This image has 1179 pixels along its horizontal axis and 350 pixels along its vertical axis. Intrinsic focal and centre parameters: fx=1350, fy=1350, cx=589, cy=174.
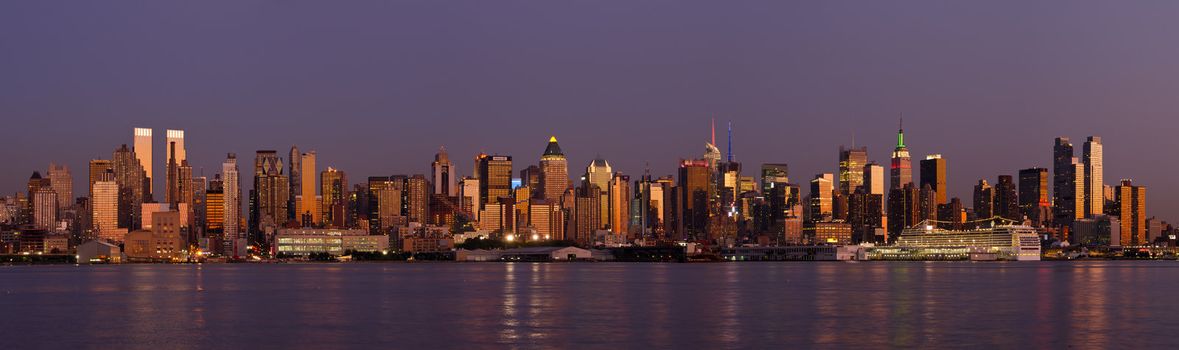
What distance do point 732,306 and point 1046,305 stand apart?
675 inches

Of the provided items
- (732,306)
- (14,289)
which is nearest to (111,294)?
(14,289)

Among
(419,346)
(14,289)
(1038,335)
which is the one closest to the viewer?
(419,346)

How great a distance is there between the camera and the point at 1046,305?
241 ft

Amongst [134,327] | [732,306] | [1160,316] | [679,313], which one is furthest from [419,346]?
Result: [1160,316]

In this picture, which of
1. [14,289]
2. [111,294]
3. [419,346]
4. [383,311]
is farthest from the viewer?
[14,289]

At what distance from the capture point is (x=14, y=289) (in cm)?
10356

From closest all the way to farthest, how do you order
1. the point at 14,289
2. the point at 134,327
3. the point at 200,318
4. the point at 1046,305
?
the point at 134,327
the point at 200,318
the point at 1046,305
the point at 14,289

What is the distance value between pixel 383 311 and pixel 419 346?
20890mm

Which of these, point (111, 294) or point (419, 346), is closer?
point (419, 346)

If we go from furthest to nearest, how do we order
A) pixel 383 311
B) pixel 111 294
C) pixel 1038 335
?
pixel 111 294, pixel 383 311, pixel 1038 335

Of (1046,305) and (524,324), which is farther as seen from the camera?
(1046,305)

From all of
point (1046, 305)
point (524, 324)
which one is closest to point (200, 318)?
point (524, 324)

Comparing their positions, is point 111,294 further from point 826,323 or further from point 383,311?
point 826,323

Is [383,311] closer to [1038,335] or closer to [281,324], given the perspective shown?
[281,324]
